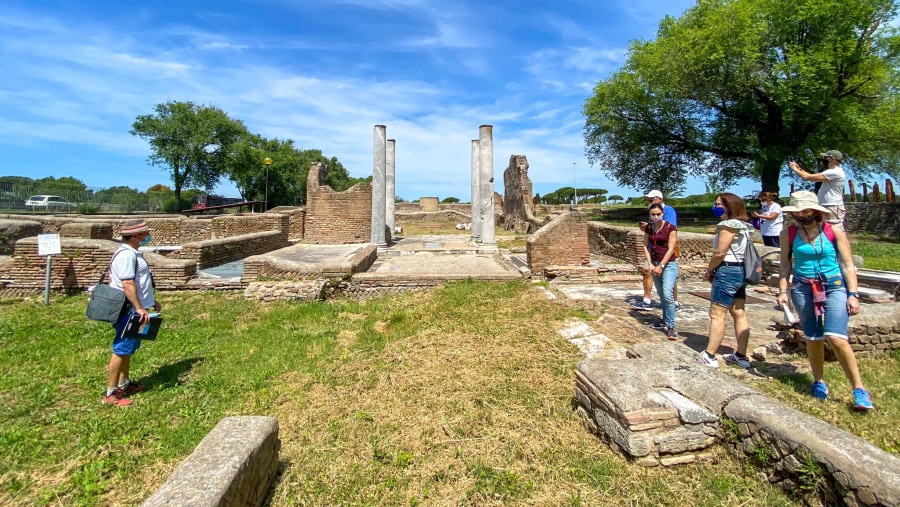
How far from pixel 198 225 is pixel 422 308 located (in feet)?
44.4

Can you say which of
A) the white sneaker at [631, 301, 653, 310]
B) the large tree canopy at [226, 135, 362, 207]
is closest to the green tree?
the large tree canopy at [226, 135, 362, 207]

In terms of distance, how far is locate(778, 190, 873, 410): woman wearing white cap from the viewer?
3.14 m

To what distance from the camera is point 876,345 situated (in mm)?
4164

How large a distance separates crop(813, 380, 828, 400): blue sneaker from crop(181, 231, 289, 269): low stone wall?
418 inches

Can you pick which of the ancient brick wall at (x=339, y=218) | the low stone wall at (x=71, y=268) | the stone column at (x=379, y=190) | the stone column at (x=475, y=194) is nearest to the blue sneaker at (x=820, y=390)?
the low stone wall at (x=71, y=268)

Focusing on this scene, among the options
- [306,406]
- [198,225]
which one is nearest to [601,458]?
[306,406]

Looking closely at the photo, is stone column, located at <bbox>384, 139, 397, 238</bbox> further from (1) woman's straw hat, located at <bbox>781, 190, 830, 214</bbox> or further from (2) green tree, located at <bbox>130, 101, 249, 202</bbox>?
(2) green tree, located at <bbox>130, 101, 249, 202</bbox>

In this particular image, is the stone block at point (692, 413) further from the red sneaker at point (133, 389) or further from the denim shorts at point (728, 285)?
the red sneaker at point (133, 389)

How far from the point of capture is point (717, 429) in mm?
2738

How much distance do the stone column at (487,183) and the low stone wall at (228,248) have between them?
709cm

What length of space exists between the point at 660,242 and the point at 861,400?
2601 millimetres

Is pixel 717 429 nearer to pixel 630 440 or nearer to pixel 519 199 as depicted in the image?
pixel 630 440

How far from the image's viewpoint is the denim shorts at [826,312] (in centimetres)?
315

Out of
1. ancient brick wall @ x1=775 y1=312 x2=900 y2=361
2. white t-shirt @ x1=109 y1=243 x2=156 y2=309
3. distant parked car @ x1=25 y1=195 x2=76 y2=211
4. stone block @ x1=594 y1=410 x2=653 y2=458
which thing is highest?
distant parked car @ x1=25 y1=195 x2=76 y2=211
